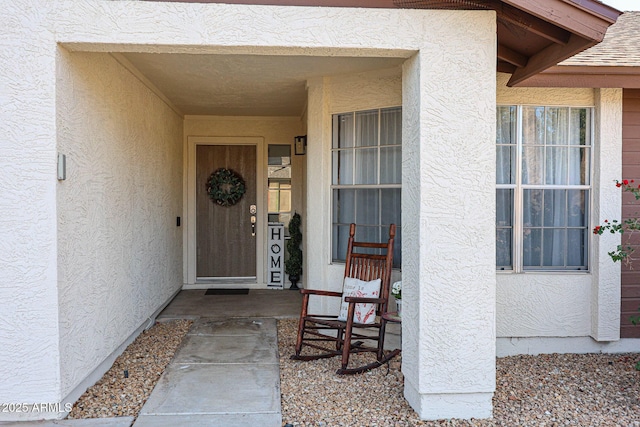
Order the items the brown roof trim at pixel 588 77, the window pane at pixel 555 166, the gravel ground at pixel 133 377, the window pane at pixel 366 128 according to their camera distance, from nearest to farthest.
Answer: the gravel ground at pixel 133 377 < the brown roof trim at pixel 588 77 < the window pane at pixel 555 166 < the window pane at pixel 366 128

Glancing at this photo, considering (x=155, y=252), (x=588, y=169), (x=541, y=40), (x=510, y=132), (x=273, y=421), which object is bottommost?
(x=273, y=421)

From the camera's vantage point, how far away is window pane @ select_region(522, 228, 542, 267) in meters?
5.05

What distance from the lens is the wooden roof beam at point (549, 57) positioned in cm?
348

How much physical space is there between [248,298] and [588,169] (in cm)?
451

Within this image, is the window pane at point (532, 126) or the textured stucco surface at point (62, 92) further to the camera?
the window pane at point (532, 126)

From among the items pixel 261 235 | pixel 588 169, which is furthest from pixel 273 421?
pixel 261 235

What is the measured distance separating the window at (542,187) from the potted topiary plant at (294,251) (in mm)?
3605

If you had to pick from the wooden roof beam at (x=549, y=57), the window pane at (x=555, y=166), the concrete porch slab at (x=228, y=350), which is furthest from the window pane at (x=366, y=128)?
the concrete porch slab at (x=228, y=350)

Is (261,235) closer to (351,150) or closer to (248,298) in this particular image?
(248,298)

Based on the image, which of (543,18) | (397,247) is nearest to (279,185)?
(397,247)

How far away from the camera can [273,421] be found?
3.43 metres

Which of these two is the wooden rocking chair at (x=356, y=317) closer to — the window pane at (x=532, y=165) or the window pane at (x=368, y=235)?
the window pane at (x=368, y=235)

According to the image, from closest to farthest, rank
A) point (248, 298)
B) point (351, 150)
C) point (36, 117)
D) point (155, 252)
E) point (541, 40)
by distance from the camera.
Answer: point (36, 117) → point (541, 40) → point (351, 150) → point (155, 252) → point (248, 298)

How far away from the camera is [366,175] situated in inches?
210
